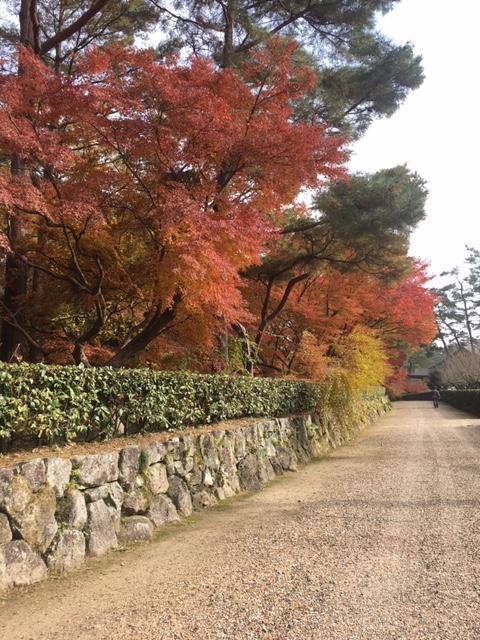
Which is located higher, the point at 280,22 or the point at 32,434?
the point at 280,22

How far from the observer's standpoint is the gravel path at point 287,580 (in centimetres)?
338

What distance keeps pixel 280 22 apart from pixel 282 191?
5.82 m

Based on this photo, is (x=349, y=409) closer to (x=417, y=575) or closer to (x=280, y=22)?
(x=280, y=22)

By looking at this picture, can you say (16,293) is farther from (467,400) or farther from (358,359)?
(467,400)

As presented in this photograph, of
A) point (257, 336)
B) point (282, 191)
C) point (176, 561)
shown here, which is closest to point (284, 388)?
point (257, 336)

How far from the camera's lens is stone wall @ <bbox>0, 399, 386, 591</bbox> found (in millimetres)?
4105

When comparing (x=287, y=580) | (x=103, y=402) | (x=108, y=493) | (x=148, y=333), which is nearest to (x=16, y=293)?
(x=148, y=333)

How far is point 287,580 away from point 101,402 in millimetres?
2755

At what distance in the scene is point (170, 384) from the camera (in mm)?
7285

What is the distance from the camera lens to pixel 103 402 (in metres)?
5.91

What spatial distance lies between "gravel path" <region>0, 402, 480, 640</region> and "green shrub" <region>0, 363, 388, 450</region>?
4.18 ft

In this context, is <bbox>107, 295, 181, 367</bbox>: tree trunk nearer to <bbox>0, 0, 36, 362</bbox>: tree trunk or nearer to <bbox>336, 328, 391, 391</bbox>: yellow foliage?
<bbox>0, 0, 36, 362</bbox>: tree trunk

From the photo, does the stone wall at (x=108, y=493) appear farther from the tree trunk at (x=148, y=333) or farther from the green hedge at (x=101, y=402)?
the tree trunk at (x=148, y=333)

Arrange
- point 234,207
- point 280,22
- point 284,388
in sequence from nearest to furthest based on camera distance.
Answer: point 234,207, point 284,388, point 280,22
